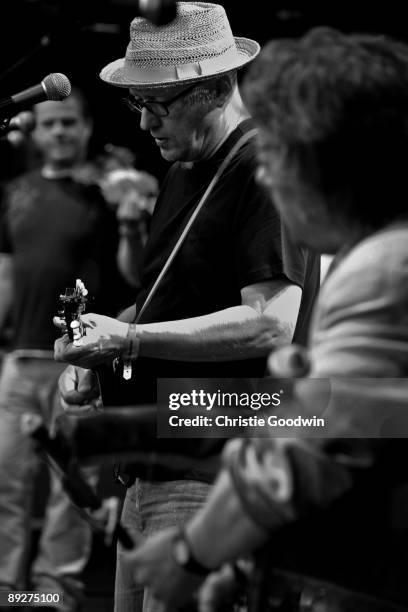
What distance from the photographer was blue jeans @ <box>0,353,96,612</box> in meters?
4.48

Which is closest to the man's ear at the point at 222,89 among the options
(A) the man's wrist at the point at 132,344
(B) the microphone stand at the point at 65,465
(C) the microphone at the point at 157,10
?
(C) the microphone at the point at 157,10

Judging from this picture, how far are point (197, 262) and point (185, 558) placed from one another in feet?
3.28

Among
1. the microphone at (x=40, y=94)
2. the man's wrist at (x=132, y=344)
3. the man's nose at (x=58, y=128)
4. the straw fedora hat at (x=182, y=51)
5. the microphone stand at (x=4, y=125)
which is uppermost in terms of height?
the straw fedora hat at (x=182, y=51)

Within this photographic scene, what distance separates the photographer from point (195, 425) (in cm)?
168

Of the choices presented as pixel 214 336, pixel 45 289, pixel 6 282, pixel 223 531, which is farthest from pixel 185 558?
pixel 6 282

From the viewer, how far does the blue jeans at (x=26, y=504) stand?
448cm

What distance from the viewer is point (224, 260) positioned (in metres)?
2.32

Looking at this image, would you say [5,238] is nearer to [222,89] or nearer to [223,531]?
[222,89]

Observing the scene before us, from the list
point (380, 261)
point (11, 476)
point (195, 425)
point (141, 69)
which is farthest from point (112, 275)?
point (380, 261)

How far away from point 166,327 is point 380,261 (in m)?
0.90

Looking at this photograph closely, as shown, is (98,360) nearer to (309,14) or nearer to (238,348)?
(238,348)

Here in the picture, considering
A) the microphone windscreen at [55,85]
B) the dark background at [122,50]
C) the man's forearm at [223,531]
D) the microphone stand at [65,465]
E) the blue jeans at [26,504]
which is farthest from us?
the dark background at [122,50]

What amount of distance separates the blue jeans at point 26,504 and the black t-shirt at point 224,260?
216 cm

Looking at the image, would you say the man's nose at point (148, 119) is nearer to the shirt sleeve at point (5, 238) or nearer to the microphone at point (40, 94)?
the microphone at point (40, 94)
